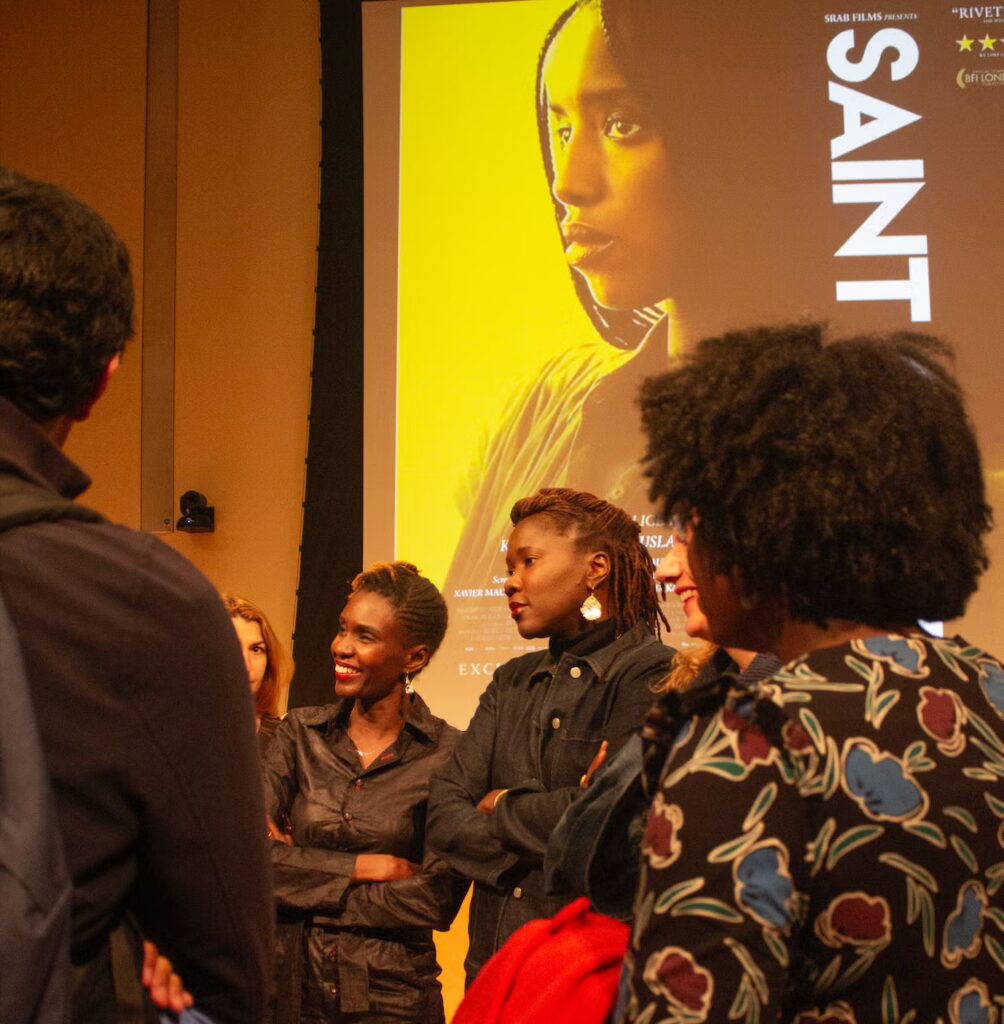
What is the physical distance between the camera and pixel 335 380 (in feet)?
17.9

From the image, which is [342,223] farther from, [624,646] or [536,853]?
[536,853]

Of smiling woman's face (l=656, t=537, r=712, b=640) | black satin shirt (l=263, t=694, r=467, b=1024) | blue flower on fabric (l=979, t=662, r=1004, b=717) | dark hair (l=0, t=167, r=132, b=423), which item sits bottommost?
black satin shirt (l=263, t=694, r=467, b=1024)

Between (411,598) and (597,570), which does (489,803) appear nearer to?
(597,570)

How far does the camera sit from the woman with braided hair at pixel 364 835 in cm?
280

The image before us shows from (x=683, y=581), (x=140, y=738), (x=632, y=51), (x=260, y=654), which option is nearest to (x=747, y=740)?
(x=140, y=738)

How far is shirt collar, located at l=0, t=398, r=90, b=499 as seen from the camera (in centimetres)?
117

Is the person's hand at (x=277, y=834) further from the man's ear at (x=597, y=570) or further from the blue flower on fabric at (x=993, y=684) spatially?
the blue flower on fabric at (x=993, y=684)

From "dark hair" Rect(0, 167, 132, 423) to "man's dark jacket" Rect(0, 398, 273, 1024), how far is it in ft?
0.17

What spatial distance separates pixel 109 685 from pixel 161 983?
0.29 meters

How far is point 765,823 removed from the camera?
105 centimetres

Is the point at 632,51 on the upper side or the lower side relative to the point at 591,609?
upper

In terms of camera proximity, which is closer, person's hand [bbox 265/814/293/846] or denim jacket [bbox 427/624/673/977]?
denim jacket [bbox 427/624/673/977]

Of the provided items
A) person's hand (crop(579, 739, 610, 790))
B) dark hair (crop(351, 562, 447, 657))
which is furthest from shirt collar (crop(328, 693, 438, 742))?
person's hand (crop(579, 739, 610, 790))

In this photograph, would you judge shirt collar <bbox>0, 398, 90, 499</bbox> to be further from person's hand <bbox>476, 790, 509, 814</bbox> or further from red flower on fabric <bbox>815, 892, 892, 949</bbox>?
person's hand <bbox>476, 790, 509, 814</bbox>
